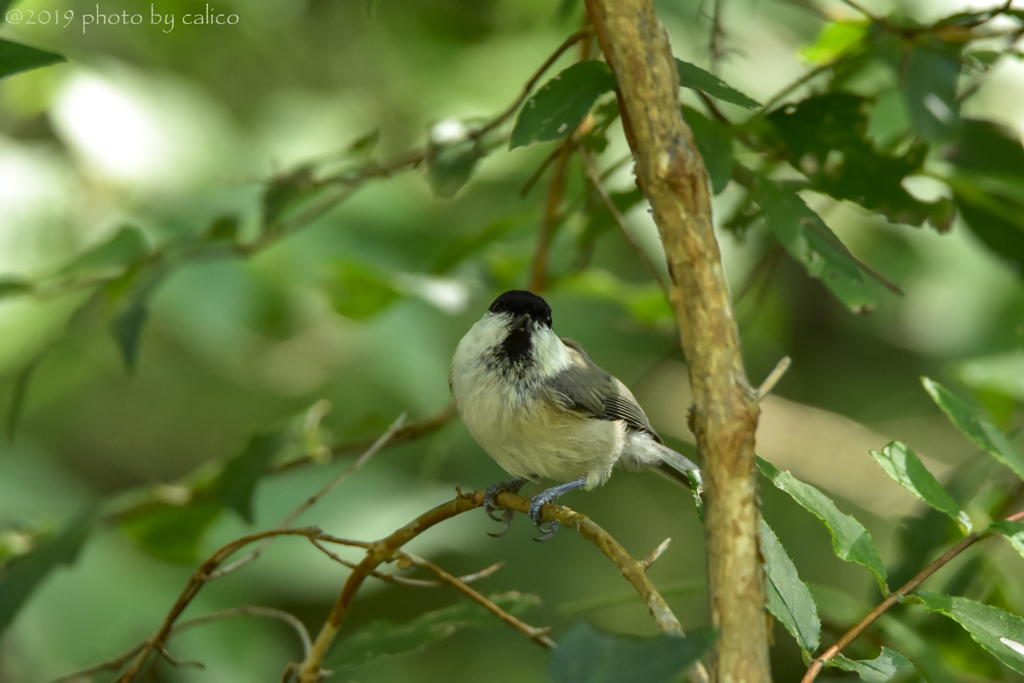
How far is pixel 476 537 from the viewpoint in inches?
148

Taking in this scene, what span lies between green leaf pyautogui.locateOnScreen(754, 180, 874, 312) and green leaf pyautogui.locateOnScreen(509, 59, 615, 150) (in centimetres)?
45

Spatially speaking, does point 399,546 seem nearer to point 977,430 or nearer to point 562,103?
point 562,103

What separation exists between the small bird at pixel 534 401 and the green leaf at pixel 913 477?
2.88 feet

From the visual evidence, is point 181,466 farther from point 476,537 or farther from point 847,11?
point 847,11

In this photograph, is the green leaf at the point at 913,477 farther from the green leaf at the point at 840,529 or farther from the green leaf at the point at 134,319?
the green leaf at the point at 134,319

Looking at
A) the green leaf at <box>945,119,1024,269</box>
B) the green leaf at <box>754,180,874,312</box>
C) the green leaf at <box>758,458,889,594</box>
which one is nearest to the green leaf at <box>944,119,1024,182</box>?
the green leaf at <box>945,119,1024,269</box>

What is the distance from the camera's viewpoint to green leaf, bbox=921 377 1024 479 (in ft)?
5.24

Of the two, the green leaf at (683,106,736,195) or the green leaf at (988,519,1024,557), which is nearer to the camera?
the green leaf at (988,519,1024,557)

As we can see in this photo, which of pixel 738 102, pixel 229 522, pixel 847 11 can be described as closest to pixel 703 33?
pixel 847 11

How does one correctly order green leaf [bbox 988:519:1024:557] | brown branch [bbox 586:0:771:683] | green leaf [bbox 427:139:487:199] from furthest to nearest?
green leaf [bbox 427:139:487:199], green leaf [bbox 988:519:1024:557], brown branch [bbox 586:0:771:683]

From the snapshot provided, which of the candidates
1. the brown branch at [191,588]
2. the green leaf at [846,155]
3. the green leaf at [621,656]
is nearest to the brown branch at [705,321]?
the green leaf at [621,656]

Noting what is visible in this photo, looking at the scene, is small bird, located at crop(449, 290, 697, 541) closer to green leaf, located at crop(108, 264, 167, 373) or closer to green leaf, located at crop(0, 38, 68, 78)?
green leaf, located at crop(108, 264, 167, 373)

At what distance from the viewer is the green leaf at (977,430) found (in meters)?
1.60

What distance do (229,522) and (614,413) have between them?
175cm
